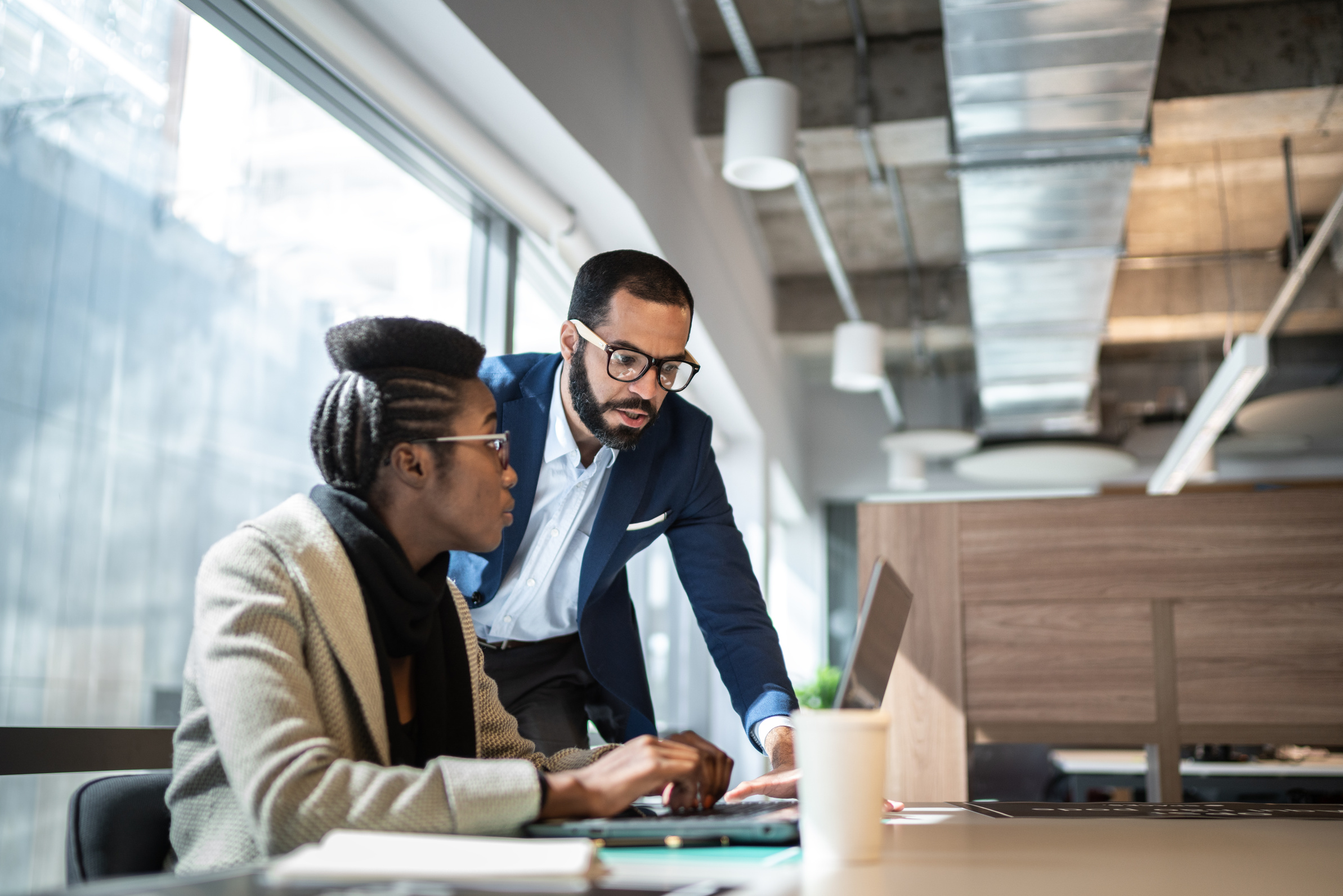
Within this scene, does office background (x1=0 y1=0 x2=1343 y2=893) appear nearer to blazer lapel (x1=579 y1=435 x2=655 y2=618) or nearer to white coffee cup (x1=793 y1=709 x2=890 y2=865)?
blazer lapel (x1=579 y1=435 x2=655 y2=618)

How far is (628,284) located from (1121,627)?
2263 millimetres

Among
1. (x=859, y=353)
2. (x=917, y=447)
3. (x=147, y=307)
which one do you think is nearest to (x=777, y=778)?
(x=147, y=307)

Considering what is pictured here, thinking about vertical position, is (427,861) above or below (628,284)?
below

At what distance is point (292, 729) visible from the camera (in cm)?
95

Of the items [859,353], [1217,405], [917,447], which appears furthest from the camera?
[917,447]

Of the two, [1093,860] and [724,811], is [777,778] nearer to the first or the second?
[724,811]

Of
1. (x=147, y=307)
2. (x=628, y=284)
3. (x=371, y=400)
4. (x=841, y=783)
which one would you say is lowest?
(x=841, y=783)

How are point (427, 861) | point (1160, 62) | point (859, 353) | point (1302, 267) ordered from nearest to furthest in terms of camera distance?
point (427, 861) < point (1160, 62) < point (1302, 267) < point (859, 353)

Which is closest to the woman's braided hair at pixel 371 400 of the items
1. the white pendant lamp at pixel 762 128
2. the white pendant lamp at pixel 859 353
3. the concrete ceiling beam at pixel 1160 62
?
the white pendant lamp at pixel 762 128

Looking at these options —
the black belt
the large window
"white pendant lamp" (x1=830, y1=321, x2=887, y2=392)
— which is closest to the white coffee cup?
the black belt

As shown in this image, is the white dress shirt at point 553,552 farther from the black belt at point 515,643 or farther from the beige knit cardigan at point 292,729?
the beige knit cardigan at point 292,729

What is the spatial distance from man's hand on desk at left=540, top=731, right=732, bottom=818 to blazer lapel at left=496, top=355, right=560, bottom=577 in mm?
797

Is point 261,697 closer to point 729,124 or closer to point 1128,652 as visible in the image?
point 1128,652

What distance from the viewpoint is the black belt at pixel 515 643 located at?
76.0 inches
